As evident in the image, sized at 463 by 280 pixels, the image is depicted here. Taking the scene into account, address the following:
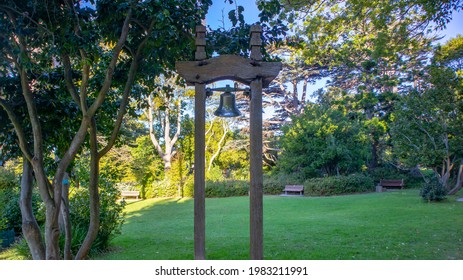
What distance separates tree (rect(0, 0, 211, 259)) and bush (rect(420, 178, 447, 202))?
28.7ft

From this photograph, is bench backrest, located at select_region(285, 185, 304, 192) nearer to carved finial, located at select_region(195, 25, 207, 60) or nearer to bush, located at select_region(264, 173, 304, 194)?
bush, located at select_region(264, 173, 304, 194)

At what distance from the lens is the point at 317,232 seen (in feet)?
20.2

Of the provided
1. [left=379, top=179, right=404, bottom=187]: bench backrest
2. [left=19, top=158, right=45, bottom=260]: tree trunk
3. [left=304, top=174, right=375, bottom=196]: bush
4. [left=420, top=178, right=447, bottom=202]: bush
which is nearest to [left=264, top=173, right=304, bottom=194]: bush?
[left=304, top=174, right=375, bottom=196]: bush

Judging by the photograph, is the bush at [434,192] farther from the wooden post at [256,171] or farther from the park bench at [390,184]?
the wooden post at [256,171]

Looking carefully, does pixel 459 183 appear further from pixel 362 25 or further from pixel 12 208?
pixel 12 208

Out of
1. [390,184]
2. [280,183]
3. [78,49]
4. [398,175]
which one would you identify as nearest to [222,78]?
[78,49]

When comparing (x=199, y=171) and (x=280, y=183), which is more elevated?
(x=199, y=171)

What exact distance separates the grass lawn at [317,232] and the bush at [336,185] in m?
3.09

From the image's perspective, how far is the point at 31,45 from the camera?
11.0ft

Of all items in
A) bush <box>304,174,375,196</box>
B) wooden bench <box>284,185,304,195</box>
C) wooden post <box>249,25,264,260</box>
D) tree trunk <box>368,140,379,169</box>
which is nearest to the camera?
wooden post <box>249,25,264,260</box>

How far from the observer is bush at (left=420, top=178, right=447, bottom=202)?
9.41 meters

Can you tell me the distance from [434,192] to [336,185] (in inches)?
175

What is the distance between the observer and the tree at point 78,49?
9.30ft
